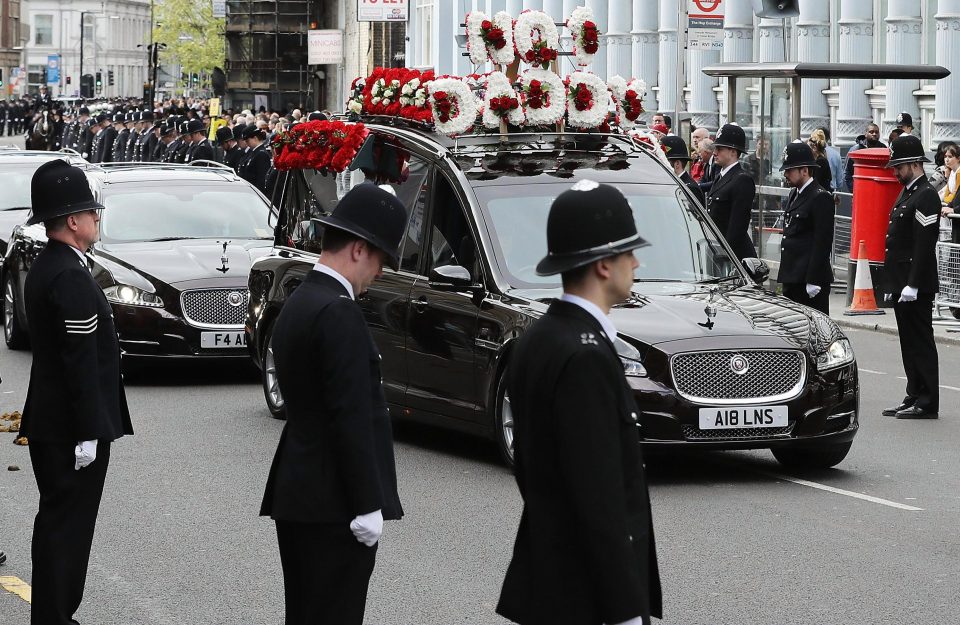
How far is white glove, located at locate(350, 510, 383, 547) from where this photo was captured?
4910 millimetres

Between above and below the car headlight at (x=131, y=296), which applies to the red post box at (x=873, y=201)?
above

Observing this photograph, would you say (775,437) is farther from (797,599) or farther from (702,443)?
(797,599)

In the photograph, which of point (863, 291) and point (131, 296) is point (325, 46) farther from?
point (131, 296)

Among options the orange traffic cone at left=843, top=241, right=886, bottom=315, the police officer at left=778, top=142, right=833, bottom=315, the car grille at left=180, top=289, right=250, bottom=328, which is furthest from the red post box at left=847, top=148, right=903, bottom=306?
the car grille at left=180, top=289, right=250, bottom=328

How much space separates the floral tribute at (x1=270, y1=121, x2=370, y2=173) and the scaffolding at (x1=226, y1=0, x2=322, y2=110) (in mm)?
A: 72147

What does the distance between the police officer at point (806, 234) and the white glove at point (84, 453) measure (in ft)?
25.7

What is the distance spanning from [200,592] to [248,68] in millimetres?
79280

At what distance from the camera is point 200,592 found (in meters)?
7.40

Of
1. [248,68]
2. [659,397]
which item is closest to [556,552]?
[659,397]

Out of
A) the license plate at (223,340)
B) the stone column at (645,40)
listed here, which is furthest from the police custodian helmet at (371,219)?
the stone column at (645,40)

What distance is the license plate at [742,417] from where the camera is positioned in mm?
9352

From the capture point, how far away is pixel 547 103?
11.8m

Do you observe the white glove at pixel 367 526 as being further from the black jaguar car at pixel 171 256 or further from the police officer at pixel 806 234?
the black jaguar car at pixel 171 256

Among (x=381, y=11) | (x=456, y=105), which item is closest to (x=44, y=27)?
(x=381, y=11)
